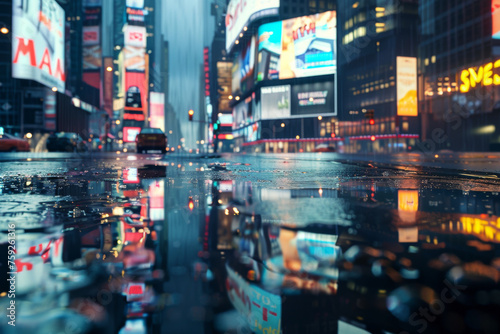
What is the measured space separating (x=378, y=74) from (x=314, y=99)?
55.0ft

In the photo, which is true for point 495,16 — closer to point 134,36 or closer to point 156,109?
point 134,36

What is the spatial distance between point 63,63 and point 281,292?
237ft

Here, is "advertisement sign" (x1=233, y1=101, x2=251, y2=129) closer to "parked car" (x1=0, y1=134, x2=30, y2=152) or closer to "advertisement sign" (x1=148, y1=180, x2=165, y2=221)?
"parked car" (x1=0, y1=134, x2=30, y2=152)

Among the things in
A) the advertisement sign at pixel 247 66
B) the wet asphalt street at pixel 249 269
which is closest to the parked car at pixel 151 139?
the wet asphalt street at pixel 249 269

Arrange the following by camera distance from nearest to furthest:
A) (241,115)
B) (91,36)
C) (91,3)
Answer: (91,36)
(91,3)
(241,115)

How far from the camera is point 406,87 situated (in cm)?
7375

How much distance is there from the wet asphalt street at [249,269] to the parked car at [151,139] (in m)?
26.4

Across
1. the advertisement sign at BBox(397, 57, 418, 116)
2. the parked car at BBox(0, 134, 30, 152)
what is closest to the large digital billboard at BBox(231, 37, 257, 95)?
the advertisement sign at BBox(397, 57, 418, 116)

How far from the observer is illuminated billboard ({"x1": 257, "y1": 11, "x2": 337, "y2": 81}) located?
3489 inches

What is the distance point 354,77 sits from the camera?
8569 centimetres

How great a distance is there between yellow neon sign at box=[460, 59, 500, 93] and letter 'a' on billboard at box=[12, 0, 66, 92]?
54320mm

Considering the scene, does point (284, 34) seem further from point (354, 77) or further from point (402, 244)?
point (402, 244)

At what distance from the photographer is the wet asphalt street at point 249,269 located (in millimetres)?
1488

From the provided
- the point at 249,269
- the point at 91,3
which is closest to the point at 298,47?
the point at 91,3
